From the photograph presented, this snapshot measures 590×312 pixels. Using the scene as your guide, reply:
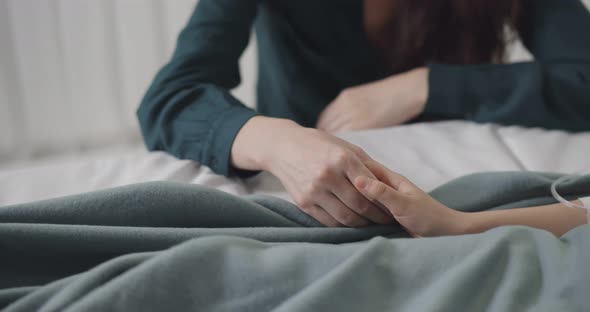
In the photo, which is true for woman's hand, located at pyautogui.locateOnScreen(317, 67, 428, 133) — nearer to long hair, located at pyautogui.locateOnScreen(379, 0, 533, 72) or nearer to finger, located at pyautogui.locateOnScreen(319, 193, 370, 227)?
long hair, located at pyautogui.locateOnScreen(379, 0, 533, 72)

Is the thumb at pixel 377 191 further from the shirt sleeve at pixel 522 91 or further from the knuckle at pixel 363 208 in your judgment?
the shirt sleeve at pixel 522 91

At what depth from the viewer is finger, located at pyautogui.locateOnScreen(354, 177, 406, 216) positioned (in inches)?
17.8

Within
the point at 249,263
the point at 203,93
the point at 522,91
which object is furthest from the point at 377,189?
the point at 522,91

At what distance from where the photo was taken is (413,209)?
0.46 m

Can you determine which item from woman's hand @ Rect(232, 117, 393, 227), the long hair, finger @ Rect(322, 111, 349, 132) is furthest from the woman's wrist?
the long hair

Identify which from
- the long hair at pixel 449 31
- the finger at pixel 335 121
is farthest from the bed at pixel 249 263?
the long hair at pixel 449 31

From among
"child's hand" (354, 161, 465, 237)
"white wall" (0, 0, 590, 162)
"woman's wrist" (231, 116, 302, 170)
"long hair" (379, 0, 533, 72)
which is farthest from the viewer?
"white wall" (0, 0, 590, 162)

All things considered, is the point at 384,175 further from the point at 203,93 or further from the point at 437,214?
the point at 203,93

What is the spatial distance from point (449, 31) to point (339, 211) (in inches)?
24.7

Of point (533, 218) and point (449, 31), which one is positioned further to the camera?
point (449, 31)

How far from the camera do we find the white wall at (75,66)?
4.05 feet

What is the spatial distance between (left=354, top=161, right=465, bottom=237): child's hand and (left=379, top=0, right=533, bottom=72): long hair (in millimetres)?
Result: 559

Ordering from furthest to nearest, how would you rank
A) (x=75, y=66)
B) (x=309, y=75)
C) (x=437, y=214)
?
1. (x=75, y=66)
2. (x=309, y=75)
3. (x=437, y=214)

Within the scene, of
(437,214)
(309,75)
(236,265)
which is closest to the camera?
(236,265)
